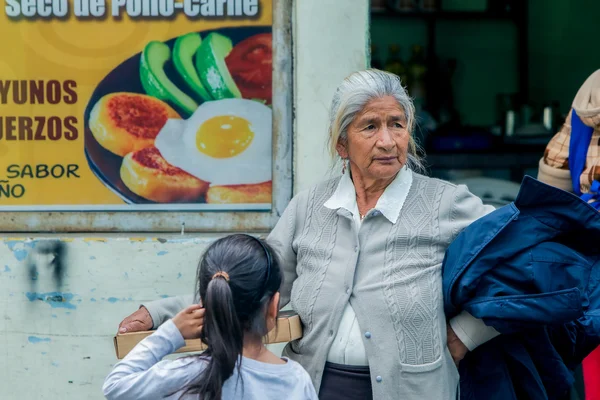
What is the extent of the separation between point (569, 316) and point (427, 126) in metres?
3.78

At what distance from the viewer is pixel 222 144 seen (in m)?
3.56

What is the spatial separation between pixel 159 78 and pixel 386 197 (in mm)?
1386

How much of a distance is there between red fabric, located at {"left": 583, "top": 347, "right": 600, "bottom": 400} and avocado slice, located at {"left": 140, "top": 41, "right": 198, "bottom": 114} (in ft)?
5.65

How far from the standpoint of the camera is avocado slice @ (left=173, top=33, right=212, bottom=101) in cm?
353

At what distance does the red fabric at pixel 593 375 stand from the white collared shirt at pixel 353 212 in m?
1.19

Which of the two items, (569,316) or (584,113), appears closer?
(569,316)

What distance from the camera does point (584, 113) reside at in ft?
10.6

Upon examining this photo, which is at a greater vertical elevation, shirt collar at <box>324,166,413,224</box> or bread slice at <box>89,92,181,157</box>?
bread slice at <box>89,92,181,157</box>

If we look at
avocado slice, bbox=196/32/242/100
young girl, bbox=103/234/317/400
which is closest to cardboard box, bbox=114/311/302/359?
young girl, bbox=103/234/317/400

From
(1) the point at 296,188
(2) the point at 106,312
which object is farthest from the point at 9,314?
(1) the point at 296,188

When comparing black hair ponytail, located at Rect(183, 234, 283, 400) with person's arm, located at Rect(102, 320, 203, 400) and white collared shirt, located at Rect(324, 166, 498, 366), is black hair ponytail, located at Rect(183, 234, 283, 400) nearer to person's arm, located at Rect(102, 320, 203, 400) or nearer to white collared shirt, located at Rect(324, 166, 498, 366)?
person's arm, located at Rect(102, 320, 203, 400)

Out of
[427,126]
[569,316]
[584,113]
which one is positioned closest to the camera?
[569,316]

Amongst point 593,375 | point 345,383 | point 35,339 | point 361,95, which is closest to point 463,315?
point 345,383

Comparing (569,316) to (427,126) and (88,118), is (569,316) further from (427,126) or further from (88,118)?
(427,126)
